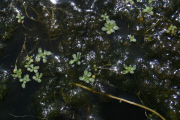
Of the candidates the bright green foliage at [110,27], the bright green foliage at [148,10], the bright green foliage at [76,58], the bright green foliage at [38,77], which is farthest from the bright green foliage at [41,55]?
the bright green foliage at [148,10]

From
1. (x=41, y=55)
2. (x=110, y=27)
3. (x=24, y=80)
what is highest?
(x=110, y=27)

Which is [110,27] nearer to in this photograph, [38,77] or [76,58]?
[76,58]

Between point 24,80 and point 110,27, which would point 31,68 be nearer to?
point 24,80

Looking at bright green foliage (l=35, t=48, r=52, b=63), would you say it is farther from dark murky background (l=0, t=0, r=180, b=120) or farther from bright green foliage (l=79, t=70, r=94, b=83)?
bright green foliage (l=79, t=70, r=94, b=83)

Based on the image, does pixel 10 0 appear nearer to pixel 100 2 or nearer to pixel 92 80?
pixel 100 2

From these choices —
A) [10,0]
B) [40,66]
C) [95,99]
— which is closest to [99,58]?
[95,99]

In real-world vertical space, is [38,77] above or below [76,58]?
below

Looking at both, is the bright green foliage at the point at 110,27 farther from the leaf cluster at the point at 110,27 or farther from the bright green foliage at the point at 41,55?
the bright green foliage at the point at 41,55

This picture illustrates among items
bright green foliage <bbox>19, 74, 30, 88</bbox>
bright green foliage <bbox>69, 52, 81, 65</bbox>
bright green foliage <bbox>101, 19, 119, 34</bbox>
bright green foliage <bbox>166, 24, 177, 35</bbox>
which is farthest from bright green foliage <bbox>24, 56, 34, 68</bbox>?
bright green foliage <bbox>166, 24, 177, 35</bbox>

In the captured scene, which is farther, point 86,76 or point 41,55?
point 41,55

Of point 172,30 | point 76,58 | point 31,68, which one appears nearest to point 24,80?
point 31,68
